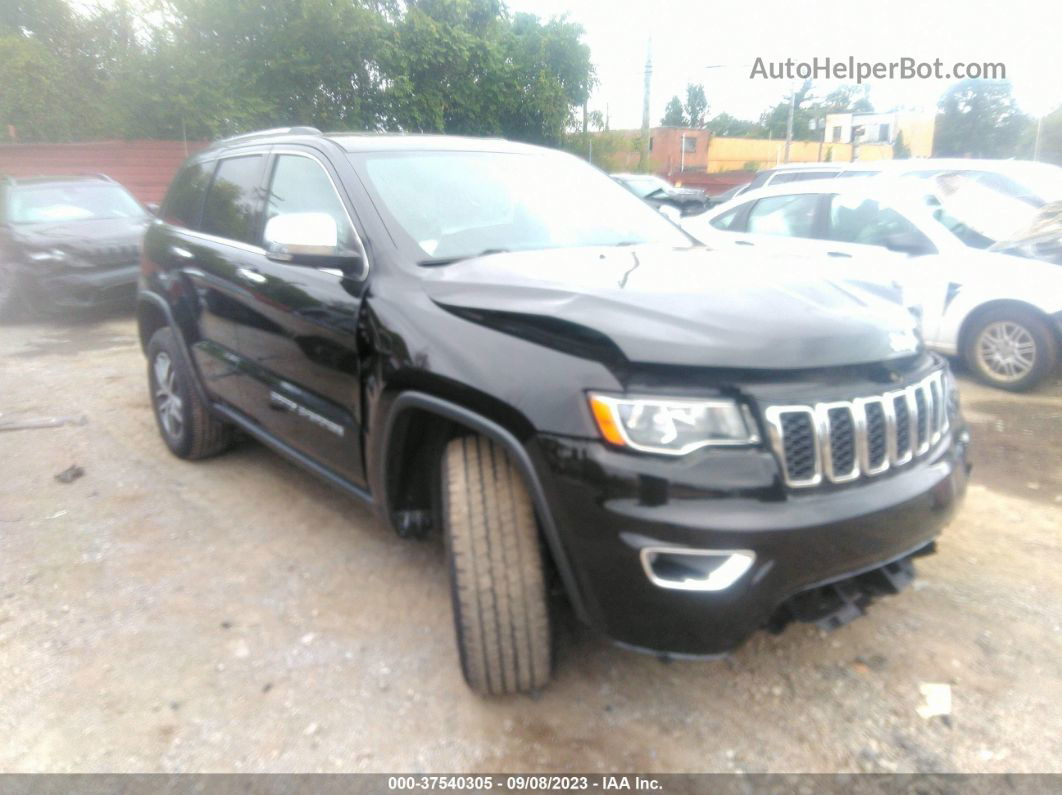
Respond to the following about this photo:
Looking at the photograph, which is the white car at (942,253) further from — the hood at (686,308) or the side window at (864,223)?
the hood at (686,308)

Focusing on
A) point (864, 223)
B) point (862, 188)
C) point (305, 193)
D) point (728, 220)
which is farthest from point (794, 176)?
point (305, 193)

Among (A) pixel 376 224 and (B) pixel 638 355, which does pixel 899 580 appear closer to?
(B) pixel 638 355

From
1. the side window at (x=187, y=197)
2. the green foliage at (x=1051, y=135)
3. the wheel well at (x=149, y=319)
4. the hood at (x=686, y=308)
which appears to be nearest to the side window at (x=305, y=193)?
the hood at (x=686, y=308)

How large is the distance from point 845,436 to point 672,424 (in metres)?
0.48

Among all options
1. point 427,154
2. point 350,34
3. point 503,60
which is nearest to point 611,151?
point 503,60

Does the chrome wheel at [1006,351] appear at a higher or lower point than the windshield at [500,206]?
lower

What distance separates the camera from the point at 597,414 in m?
2.09

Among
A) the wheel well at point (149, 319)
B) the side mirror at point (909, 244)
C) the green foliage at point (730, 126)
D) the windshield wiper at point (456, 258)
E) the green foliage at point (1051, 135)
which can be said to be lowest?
the wheel well at point (149, 319)

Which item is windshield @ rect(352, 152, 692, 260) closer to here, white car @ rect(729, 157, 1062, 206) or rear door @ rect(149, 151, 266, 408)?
rear door @ rect(149, 151, 266, 408)

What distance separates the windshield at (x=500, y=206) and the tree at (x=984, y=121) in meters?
60.2

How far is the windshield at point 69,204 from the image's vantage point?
940cm

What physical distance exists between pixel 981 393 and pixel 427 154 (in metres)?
4.61

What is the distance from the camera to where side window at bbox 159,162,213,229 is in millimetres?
4367

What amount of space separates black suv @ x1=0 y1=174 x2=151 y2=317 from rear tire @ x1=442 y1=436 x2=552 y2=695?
798 centimetres
